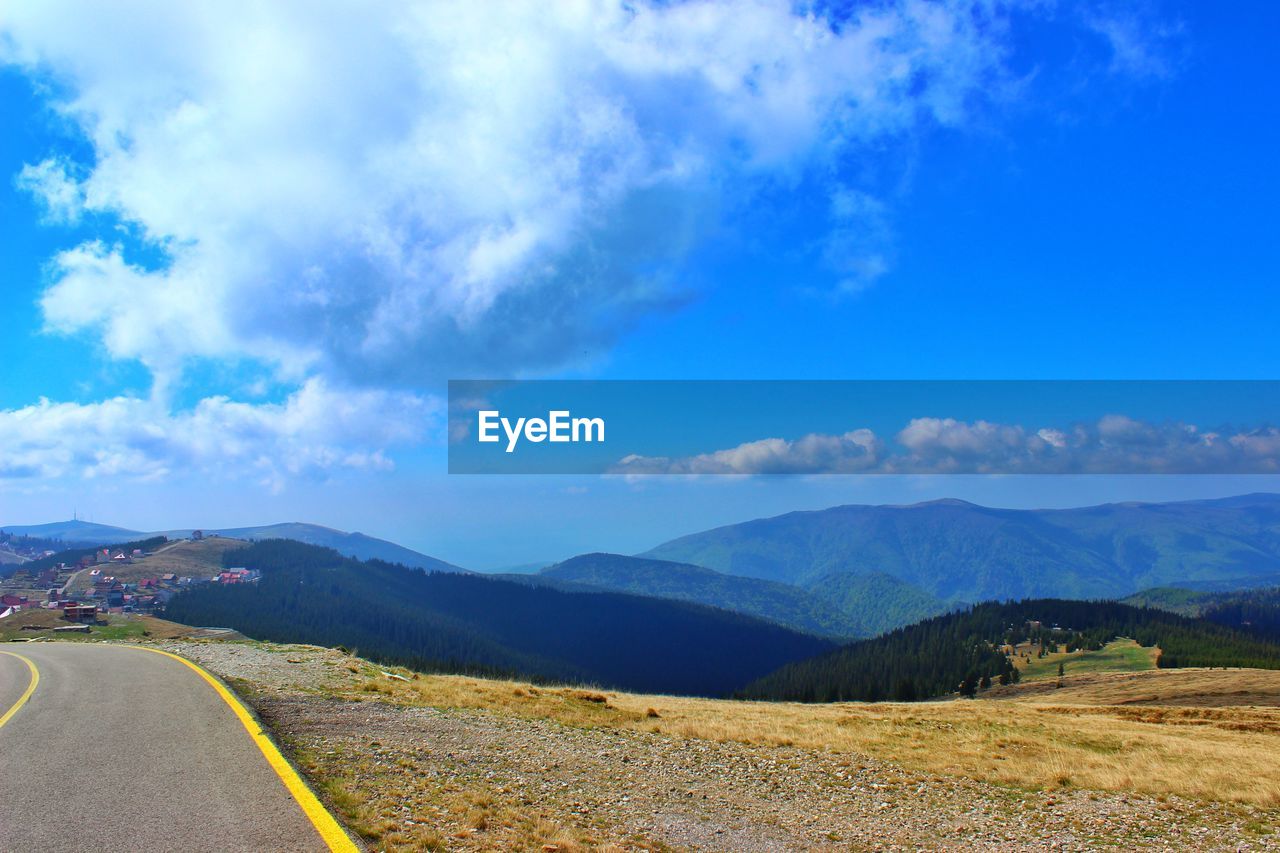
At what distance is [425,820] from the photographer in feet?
34.6

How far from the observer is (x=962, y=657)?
164625 mm

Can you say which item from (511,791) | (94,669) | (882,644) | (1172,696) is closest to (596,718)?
(511,791)

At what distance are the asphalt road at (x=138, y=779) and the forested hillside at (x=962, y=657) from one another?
143m

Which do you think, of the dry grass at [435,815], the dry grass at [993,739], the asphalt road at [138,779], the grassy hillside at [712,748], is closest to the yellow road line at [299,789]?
the asphalt road at [138,779]

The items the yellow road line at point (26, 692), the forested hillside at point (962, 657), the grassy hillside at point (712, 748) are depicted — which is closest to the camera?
the grassy hillside at point (712, 748)

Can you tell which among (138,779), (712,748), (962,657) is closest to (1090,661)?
(962,657)

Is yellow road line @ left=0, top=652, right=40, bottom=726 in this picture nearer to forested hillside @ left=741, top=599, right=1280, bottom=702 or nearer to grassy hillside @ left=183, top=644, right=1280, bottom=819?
grassy hillside @ left=183, top=644, right=1280, bottom=819

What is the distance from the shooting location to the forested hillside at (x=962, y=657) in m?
147

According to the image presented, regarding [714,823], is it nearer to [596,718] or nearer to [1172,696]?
[596,718]

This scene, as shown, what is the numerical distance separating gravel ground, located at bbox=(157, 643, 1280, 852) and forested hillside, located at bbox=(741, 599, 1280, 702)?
136 metres

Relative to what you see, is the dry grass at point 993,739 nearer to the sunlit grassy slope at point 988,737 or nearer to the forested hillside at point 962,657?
the sunlit grassy slope at point 988,737

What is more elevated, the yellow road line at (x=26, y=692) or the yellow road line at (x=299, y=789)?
the yellow road line at (x=299, y=789)

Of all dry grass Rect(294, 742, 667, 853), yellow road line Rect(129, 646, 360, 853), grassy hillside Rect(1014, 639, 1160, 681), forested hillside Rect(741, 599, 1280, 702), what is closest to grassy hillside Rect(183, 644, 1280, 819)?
dry grass Rect(294, 742, 667, 853)

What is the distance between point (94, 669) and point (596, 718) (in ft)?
66.8
